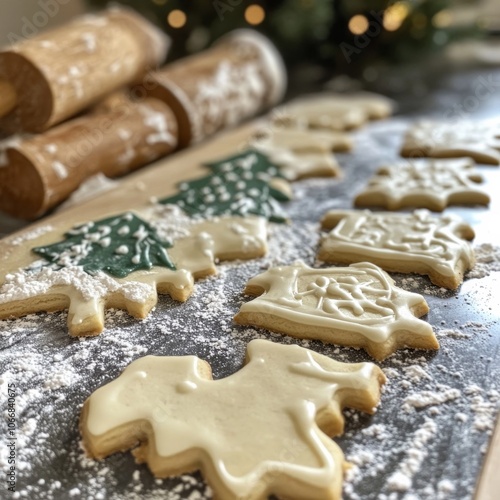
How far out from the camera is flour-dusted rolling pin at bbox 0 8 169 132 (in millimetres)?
1804

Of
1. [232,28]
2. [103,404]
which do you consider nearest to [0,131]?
[103,404]

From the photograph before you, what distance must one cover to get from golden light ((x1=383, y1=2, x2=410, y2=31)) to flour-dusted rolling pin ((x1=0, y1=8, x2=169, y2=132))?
1.14 m

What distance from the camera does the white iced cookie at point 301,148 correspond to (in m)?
2.02

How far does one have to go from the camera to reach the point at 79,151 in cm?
192

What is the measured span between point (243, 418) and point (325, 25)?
7.50 ft

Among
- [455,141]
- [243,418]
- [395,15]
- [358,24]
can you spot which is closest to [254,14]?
[358,24]

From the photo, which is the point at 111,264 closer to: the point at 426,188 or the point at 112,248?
the point at 112,248

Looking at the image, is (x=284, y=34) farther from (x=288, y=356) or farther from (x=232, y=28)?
(x=288, y=356)

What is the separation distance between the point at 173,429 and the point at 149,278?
474 millimetres

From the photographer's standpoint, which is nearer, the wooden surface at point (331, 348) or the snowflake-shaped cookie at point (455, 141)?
the wooden surface at point (331, 348)

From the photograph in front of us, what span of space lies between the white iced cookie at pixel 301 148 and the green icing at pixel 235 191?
49 millimetres

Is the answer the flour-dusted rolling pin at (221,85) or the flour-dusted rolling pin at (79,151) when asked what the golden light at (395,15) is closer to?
the flour-dusted rolling pin at (221,85)

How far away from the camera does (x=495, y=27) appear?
11.9 feet

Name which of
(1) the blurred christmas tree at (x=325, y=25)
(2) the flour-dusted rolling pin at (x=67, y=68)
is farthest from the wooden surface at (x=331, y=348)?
(1) the blurred christmas tree at (x=325, y=25)
